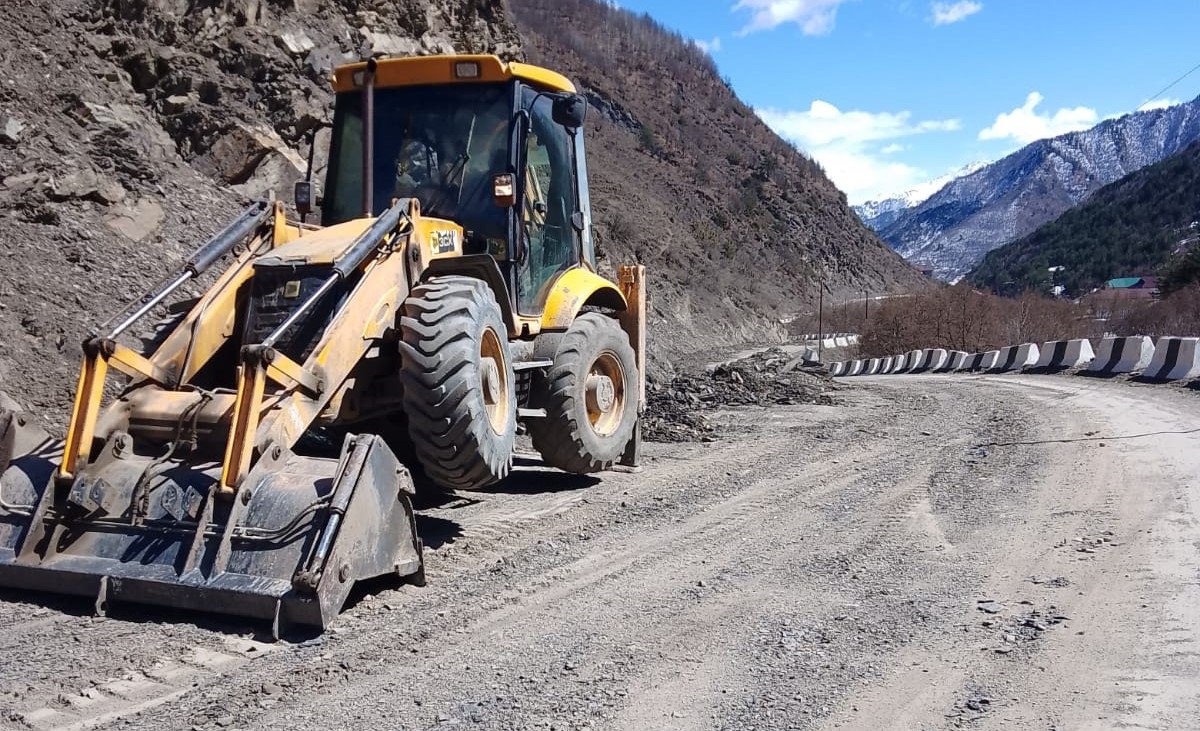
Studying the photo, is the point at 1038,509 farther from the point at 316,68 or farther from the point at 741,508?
the point at 316,68

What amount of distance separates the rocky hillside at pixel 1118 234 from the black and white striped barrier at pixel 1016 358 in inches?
2705

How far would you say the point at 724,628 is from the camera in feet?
13.6

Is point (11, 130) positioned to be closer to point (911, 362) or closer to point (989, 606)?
point (989, 606)

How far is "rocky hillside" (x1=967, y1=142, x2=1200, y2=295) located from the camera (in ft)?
297

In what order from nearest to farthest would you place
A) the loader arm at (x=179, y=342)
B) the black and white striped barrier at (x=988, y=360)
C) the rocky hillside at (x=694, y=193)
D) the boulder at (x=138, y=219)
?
the loader arm at (x=179, y=342)
the boulder at (x=138, y=219)
the black and white striped barrier at (x=988, y=360)
the rocky hillside at (x=694, y=193)

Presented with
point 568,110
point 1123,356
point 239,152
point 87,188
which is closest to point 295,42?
point 239,152

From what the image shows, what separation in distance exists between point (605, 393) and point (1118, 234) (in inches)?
4324

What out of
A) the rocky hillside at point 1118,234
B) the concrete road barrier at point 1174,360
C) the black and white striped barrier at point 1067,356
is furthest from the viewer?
the rocky hillside at point 1118,234

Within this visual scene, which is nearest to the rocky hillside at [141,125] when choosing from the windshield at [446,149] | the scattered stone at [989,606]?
the windshield at [446,149]

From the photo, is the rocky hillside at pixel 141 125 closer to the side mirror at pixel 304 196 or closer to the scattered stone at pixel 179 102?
the scattered stone at pixel 179 102

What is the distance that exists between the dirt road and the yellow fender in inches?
51.0

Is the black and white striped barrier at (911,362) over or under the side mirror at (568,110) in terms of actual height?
under

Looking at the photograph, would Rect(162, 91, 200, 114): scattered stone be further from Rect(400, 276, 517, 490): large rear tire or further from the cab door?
Rect(400, 276, 517, 490): large rear tire

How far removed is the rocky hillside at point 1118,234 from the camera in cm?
9044
